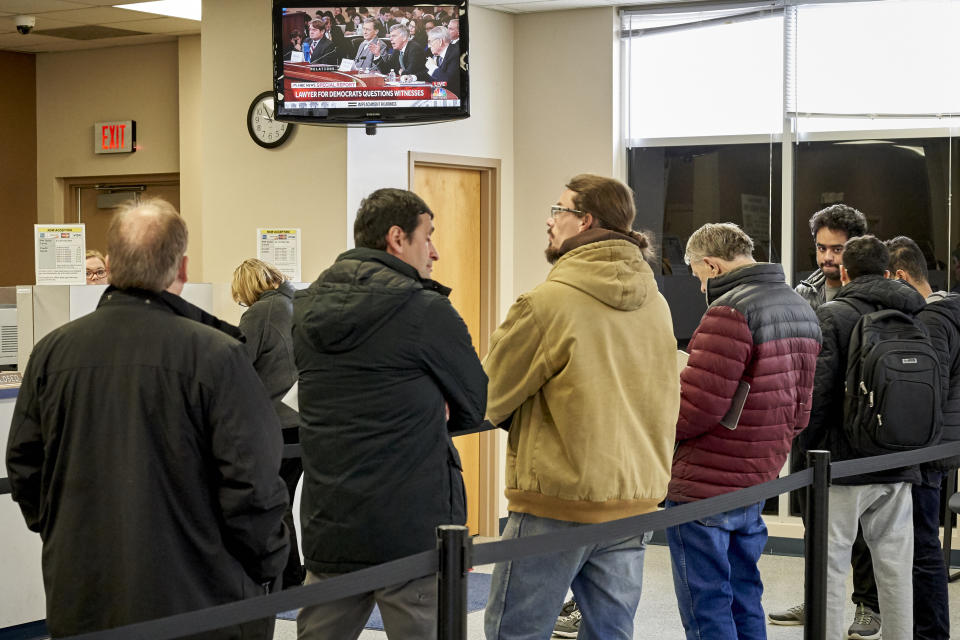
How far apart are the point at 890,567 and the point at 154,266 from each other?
2.80 m

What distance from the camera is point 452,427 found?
9.03 ft

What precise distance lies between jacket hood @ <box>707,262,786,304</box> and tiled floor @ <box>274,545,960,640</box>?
1.87 meters

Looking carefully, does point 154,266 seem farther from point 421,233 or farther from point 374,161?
point 374,161

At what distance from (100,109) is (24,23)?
125 cm

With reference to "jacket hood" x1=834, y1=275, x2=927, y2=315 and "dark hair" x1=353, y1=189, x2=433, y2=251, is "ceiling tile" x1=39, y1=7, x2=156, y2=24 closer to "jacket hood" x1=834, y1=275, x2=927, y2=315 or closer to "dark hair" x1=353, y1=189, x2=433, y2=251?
"jacket hood" x1=834, y1=275, x2=927, y2=315

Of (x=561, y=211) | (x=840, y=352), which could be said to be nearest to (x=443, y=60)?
(x=840, y=352)

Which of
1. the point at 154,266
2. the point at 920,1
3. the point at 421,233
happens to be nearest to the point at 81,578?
the point at 154,266

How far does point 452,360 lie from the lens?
8.59 ft

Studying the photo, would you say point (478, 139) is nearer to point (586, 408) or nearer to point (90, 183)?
point (90, 183)

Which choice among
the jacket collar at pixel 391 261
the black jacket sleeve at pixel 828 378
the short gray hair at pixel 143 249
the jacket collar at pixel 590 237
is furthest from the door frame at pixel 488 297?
the short gray hair at pixel 143 249

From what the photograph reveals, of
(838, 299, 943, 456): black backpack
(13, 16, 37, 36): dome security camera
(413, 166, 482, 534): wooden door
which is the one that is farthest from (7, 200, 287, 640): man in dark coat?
(13, 16, 37, 36): dome security camera

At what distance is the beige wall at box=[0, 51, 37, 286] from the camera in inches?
347

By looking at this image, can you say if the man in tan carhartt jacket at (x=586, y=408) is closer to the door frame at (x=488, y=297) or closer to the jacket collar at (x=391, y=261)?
the jacket collar at (x=391, y=261)

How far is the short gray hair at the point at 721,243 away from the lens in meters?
3.69
